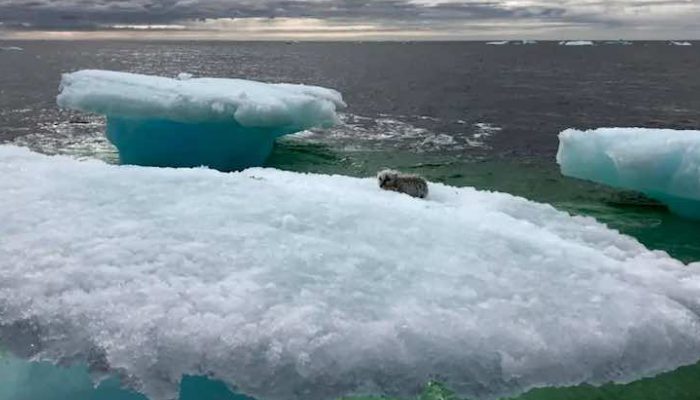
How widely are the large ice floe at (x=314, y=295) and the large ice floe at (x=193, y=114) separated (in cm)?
743

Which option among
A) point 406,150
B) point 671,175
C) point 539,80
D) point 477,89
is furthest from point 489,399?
point 539,80

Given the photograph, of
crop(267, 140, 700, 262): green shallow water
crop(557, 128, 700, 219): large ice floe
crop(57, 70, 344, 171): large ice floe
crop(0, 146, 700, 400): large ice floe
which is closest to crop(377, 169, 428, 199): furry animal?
crop(0, 146, 700, 400): large ice floe

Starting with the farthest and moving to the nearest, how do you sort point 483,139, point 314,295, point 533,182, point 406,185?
point 483,139 < point 533,182 < point 406,185 < point 314,295

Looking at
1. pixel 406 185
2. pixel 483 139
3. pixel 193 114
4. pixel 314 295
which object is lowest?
pixel 483 139

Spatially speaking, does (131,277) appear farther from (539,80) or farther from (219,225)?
(539,80)

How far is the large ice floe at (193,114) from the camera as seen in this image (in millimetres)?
14023

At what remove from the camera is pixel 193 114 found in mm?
14117

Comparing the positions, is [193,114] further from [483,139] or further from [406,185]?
[483,139]

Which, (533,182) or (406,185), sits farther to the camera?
(533,182)

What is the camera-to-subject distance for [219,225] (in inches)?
229

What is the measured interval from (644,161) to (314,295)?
8453 millimetres

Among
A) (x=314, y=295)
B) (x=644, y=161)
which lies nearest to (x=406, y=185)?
(x=644, y=161)

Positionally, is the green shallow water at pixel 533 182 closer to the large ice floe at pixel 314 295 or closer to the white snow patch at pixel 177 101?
the white snow patch at pixel 177 101

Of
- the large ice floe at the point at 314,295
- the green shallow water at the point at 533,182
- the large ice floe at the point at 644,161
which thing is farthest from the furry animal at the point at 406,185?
the large ice floe at the point at 644,161
